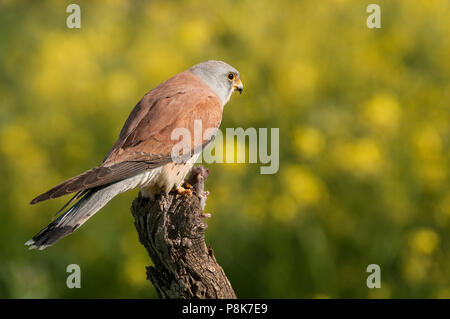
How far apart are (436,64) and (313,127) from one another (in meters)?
1.47

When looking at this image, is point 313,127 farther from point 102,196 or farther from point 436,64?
point 102,196

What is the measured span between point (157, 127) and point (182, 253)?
0.80 metres

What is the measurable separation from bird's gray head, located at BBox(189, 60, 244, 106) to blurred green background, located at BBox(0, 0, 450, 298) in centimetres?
117

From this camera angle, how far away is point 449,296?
192 inches

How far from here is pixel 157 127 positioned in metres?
3.71

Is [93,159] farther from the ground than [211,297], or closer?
farther from the ground

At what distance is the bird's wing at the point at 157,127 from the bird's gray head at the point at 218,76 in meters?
0.28

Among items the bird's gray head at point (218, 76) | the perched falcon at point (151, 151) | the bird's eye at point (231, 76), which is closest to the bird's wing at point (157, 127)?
the perched falcon at point (151, 151)

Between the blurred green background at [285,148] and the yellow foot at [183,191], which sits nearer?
the yellow foot at [183,191]

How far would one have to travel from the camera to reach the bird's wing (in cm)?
353

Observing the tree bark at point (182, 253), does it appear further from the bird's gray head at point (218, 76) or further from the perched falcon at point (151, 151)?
the bird's gray head at point (218, 76)

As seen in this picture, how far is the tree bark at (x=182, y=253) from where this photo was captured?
331 cm

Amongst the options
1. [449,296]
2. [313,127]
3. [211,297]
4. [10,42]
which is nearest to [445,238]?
[449,296]

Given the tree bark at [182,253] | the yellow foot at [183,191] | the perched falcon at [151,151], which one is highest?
the perched falcon at [151,151]
